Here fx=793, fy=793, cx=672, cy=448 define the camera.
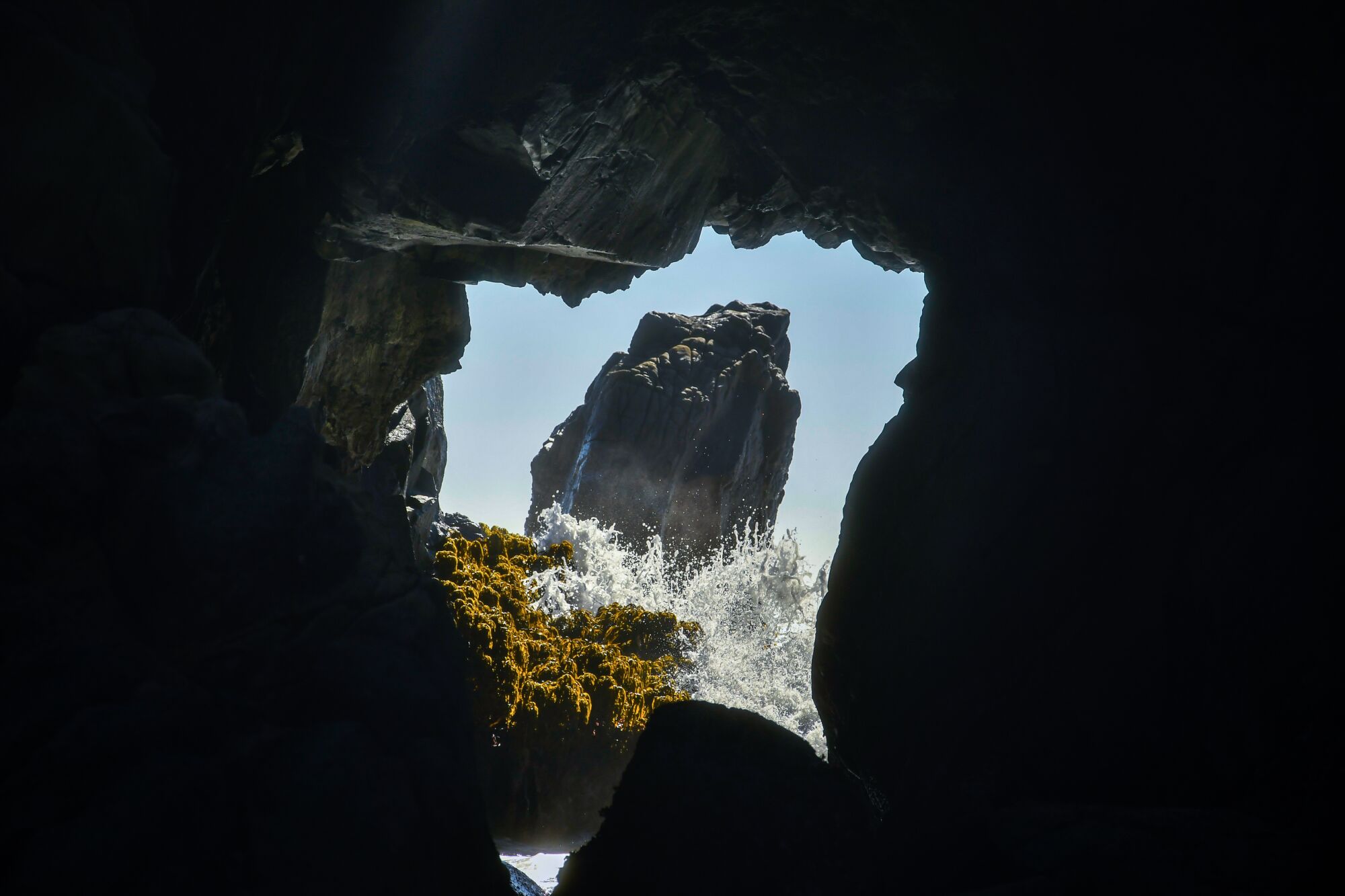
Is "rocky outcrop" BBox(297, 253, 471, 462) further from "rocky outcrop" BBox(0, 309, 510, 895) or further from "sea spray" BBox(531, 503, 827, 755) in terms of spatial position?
"rocky outcrop" BBox(0, 309, 510, 895)

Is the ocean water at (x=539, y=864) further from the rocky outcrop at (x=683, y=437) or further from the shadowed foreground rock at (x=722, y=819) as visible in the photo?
the rocky outcrop at (x=683, y=437)

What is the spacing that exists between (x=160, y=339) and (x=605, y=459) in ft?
95.0

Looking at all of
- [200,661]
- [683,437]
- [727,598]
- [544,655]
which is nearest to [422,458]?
[544,655]

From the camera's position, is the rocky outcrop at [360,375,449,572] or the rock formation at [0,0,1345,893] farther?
the rocky outcrop at [360,375,449,572]

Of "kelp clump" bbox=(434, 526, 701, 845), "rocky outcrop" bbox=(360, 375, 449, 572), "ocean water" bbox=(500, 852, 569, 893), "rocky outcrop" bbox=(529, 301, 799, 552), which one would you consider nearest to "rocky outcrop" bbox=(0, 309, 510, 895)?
"ocean water" bbox=(500, 852, 569, 893)

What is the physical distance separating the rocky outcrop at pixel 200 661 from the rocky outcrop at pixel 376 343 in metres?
5.84

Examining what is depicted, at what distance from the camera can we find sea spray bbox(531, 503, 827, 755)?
19.9 m

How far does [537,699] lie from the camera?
11.9 meters

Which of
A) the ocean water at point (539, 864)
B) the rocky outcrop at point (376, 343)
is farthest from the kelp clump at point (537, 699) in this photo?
the rocky outcrop at point (376, 343)

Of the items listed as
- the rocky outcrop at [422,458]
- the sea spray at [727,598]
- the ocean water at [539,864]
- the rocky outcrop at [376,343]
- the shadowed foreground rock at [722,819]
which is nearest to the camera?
the shadowed foreground rock at [722,819]

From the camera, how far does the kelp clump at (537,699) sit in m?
11.5

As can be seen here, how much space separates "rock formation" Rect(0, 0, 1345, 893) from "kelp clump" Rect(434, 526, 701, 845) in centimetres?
492

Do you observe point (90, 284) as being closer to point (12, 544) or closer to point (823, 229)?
point (12, 544)

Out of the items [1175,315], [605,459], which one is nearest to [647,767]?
[1175,315]
